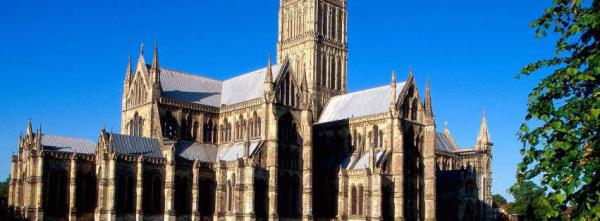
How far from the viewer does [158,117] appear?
3103 inches

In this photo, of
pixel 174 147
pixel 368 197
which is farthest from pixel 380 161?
pixel 174 147

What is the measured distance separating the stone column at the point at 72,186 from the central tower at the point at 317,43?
3734 centimetres

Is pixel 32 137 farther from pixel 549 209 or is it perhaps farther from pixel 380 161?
pixel 549 209

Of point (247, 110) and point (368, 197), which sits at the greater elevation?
point (247, 110)

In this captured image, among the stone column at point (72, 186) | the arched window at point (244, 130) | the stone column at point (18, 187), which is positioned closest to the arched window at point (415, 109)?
the arched window at point (244, 130)

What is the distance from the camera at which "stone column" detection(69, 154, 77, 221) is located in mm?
67875

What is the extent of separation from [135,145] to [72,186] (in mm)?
7673

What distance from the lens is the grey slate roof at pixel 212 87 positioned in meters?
84.4

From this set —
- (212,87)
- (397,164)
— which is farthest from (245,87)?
(397,164)

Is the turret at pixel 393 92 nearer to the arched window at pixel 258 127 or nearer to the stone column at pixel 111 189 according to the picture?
the arched window at pixel 258 127

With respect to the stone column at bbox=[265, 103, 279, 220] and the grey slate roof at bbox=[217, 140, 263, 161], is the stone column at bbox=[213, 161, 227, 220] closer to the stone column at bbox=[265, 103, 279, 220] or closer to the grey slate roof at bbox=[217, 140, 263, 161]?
the grey slate roof at bbox=[217, 140, 263, 161]

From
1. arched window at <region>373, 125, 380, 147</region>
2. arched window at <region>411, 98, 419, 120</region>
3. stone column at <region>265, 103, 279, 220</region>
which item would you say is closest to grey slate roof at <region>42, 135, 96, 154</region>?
stone column at <region>265, 103, 279, 220</region>

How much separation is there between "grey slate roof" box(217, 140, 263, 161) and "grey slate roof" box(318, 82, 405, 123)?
15.0m

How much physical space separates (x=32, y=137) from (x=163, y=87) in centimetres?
1642
